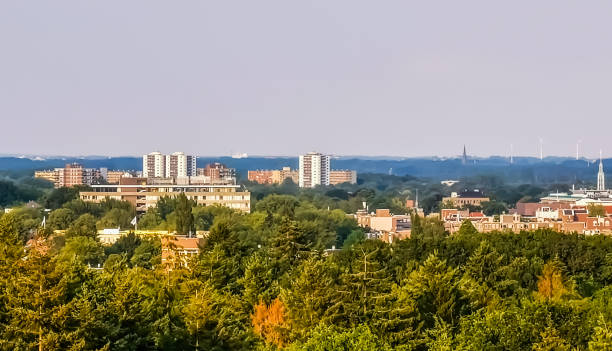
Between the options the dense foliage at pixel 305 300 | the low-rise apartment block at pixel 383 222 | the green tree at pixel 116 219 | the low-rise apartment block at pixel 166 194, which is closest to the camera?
the dense foliage at pixel 305 300

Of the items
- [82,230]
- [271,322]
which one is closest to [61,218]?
[82,230]

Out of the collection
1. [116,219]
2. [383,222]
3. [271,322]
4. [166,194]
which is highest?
[166,194]

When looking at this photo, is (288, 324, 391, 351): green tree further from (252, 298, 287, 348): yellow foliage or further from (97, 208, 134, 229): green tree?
(97, 208, 134, 229): green tree

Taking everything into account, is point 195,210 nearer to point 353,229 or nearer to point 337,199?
point 353,229

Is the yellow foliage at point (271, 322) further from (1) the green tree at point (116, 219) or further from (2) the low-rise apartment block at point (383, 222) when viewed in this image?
(2) the low-rise apartment block at point (383, 222)

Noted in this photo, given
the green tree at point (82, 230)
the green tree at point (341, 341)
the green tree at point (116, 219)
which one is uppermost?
the green tree at point (341, 341)

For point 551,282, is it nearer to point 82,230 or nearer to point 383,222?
point 82,230

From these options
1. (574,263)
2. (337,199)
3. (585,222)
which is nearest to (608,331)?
(574,263)

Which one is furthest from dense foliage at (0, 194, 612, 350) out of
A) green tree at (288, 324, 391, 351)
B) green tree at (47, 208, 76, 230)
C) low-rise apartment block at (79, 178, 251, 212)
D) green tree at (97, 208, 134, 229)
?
low-rise apartment block at (79, 178, 251, 212)

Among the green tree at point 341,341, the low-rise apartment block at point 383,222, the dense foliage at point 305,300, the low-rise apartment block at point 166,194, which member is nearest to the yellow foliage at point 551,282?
the dense foliage at point 305,300
